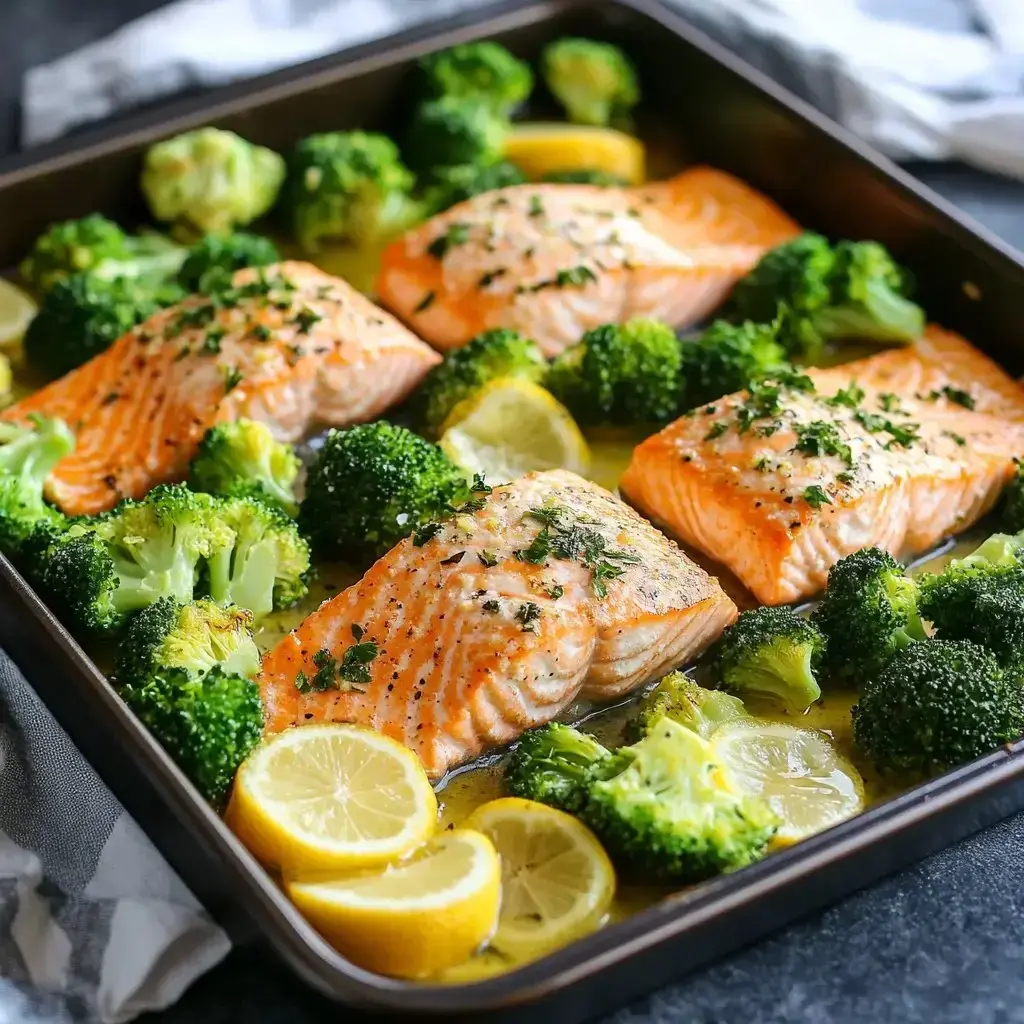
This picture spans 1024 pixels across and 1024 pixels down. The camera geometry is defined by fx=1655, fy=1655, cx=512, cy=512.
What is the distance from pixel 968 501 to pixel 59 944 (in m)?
2.69

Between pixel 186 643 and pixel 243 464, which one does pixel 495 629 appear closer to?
pixel 186 643

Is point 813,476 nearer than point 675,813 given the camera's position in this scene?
No

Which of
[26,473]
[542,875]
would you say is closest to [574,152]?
[26,473]

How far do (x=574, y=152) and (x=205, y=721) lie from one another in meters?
3.12

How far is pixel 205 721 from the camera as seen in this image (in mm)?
3625

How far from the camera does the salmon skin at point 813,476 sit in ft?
14.1

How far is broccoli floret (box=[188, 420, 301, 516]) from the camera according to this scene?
4516 mm

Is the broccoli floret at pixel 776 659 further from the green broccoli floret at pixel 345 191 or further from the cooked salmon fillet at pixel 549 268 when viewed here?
the green broccoli floret at pixel 345 191

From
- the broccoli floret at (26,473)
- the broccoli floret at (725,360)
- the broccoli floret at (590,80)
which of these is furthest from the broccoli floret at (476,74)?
the broccoli floret at (26,473)

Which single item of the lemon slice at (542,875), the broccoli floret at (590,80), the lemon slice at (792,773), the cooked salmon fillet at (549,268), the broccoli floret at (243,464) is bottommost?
the lemon slice at (542,875)

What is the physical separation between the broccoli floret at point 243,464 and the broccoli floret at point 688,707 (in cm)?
120

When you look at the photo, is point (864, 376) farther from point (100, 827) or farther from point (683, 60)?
point (100, 827)

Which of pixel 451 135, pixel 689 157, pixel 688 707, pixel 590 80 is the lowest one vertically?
pixel 688 707

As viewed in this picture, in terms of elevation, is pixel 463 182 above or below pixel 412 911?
above
